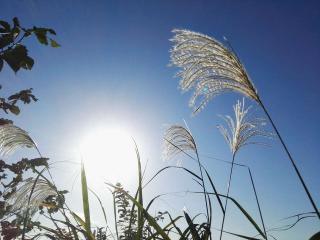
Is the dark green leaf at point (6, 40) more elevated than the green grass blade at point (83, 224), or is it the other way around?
the dark green leaf at point (6, 40)

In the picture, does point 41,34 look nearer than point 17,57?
No

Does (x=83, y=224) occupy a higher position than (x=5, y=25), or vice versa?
(x=5, y=25)

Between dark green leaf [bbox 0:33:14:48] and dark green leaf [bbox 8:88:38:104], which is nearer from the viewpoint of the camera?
dark green leaf [bbox 0:33:14:48]

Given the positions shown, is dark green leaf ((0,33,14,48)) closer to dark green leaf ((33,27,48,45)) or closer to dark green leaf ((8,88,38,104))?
dark green leaf ((33,27,48,45))

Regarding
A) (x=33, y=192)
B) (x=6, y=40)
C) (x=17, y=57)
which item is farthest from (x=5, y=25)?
(x=33, y=192)

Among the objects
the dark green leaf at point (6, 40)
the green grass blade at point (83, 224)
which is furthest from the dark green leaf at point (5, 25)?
the green grass blade at point (83, 224)

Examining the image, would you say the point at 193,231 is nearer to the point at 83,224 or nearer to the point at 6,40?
the point at 83,224

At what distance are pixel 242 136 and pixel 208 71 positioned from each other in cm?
131

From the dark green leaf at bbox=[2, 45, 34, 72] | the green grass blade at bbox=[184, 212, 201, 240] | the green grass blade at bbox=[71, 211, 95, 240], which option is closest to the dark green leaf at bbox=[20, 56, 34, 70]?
the dark green leaf at bbox=[2, 45, 34, 72]

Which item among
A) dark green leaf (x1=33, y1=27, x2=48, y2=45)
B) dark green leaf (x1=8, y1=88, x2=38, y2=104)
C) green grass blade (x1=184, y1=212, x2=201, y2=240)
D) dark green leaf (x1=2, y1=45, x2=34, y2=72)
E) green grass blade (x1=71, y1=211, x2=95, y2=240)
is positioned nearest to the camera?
green grass blade (x1=71, y1=211, x2=95, y2=240)

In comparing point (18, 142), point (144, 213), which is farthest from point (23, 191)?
point (144, 213)

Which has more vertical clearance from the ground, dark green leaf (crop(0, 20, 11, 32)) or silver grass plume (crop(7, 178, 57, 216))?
dark green leaf (crop(0, 20, 11, 32))

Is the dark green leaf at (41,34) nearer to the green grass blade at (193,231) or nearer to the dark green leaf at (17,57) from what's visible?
the dark green leaf at (17,57)

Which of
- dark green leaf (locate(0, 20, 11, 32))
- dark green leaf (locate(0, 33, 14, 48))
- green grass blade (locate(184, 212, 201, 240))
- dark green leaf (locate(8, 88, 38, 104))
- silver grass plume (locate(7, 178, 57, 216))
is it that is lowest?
green grass blade (locate(184, 212, 201, 240))
